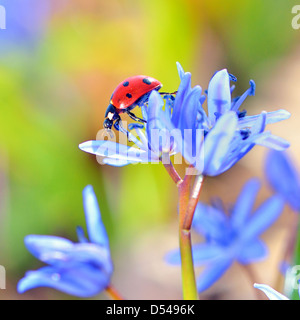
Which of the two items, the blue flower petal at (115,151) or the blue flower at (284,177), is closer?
the blue flower petal at (115,151)

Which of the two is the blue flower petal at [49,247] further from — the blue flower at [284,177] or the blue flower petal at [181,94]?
the blue flower at [284,177]

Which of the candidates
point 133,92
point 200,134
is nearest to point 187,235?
point 200,134

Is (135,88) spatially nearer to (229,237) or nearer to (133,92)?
(133,92)

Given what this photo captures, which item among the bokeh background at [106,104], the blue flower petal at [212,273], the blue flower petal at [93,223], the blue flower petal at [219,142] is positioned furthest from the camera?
the bokeh background at [106,104]

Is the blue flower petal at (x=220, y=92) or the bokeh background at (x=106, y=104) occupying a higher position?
the bokeh background at (x=106, y=104)

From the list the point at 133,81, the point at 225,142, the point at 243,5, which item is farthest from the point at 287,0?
the point at 225,142

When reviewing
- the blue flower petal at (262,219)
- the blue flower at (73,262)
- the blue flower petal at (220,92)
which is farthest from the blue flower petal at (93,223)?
the blue flower petal at (262,219)

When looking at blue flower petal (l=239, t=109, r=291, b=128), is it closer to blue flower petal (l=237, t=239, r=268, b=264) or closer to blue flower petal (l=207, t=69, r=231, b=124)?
blue flower petal (l=207, t=69, r=231, b=124)
